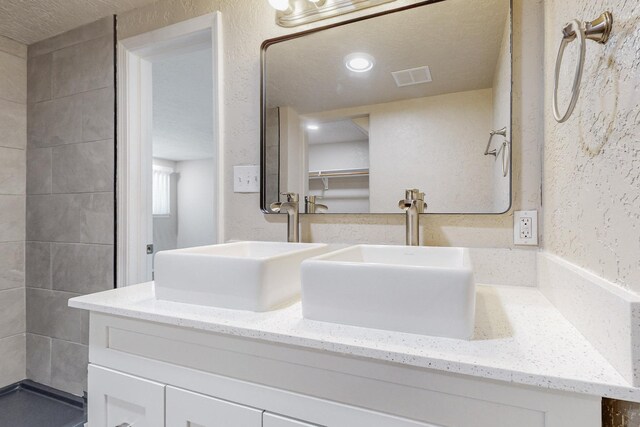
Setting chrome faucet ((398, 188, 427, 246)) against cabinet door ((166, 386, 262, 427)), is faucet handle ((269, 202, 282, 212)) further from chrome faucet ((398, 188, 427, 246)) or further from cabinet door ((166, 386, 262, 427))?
cabinet door ((166, 386, 262, 427))

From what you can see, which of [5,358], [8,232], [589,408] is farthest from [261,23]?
[5,358]

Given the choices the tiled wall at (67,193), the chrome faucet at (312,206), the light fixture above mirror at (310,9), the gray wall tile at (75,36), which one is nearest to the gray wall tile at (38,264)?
the tiled wall at (67,193)

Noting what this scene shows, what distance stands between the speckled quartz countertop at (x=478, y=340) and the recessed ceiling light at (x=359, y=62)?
886 mm

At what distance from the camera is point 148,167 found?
1.79m

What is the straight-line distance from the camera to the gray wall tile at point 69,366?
1.81 m

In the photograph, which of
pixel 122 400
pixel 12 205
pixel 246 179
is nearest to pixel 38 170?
pixel 12 205

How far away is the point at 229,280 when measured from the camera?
85 cm

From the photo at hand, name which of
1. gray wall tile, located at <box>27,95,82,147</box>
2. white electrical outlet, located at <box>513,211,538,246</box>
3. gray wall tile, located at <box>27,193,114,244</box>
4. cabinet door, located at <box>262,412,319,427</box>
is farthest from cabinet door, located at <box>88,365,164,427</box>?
gray wall tile, located at <box>27,95,82,147</box>

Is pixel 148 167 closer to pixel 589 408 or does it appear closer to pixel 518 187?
pixel 518 187

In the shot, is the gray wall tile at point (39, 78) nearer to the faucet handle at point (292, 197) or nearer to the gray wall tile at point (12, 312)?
the gray wall tile at point (12, 312)

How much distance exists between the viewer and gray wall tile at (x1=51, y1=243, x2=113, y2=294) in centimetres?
175

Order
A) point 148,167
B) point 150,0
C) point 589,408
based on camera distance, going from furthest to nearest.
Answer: point 148,167 < point 150,0 < point 589,408

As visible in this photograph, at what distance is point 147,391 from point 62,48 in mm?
2038

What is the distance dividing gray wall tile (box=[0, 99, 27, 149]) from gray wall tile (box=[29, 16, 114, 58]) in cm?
34
